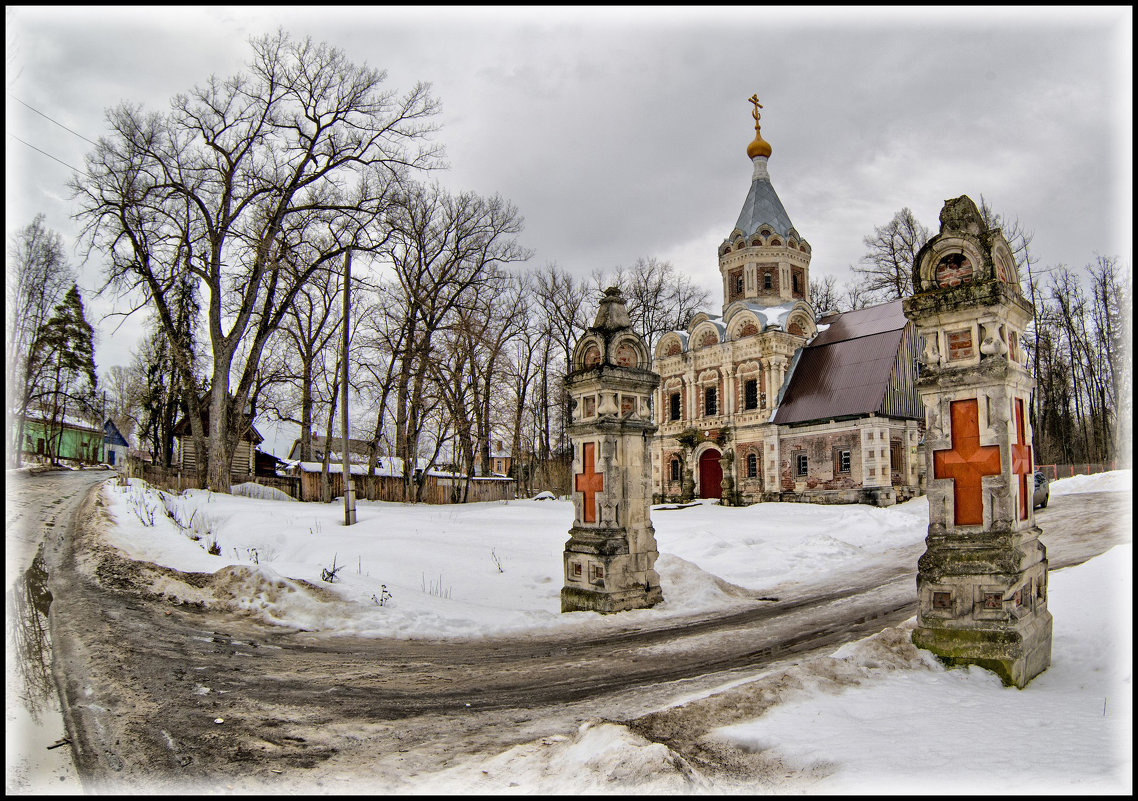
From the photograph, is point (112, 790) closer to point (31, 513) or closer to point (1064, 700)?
point (1064, 700)

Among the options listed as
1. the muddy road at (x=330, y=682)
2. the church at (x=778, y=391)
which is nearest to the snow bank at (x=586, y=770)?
the muddy road at (x=330, y=682)

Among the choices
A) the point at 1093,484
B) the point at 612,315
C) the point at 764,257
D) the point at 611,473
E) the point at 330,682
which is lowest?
the point at 330,682

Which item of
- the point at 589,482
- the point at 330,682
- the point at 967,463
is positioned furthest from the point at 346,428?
the point at 967,463

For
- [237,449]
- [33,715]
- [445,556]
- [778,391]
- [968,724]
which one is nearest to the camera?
[968,724]

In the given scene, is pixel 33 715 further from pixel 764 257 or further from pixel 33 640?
pixel 764 257

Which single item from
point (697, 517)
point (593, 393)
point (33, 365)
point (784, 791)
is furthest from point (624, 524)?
point (33, 365)

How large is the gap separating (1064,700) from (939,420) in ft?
7.51

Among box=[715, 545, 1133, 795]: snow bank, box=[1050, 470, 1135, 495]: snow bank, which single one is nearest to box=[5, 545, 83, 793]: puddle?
box=[715, 545, 1133, 795]: snow bank

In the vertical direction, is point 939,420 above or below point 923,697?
above

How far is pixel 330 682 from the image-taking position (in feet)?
19.2

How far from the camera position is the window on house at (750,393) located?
103 ft

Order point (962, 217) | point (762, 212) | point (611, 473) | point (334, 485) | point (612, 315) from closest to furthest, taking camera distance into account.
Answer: point (962, 217) < point (611, 473) < point (612, 315) < point (334, 485) < point (762, 212)

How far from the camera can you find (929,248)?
6.26 metres

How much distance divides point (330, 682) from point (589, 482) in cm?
492
